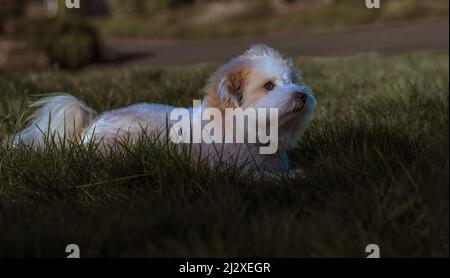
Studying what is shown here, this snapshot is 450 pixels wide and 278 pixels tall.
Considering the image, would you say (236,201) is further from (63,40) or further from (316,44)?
(316,44)

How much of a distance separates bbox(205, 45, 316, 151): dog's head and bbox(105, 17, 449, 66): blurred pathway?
10276mm

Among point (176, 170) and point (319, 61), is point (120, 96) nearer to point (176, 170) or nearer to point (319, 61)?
point (176, 170)

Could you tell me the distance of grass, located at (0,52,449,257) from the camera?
248 centimetres

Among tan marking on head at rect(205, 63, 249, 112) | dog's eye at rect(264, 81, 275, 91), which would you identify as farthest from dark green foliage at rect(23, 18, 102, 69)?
dog's eye at rect(264, 81, 275, 91)

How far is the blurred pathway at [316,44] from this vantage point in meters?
14.8

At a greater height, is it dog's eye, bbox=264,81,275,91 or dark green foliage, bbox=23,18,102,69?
dark green foliage, bbox=23,18,102,69

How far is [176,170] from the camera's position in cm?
330

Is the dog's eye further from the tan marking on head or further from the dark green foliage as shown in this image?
the dark green foliage

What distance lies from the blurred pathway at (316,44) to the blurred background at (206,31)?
0.02 meters

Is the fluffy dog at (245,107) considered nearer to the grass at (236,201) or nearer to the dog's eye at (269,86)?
the dog's eye at (269,86)

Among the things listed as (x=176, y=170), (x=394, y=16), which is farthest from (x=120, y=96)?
(x=394, y=16)

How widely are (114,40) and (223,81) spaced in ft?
63.9

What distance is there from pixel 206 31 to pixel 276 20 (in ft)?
7.09

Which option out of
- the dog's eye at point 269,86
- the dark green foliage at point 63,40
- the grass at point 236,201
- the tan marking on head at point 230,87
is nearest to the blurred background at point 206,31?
the dark green foliage at point 63,40
